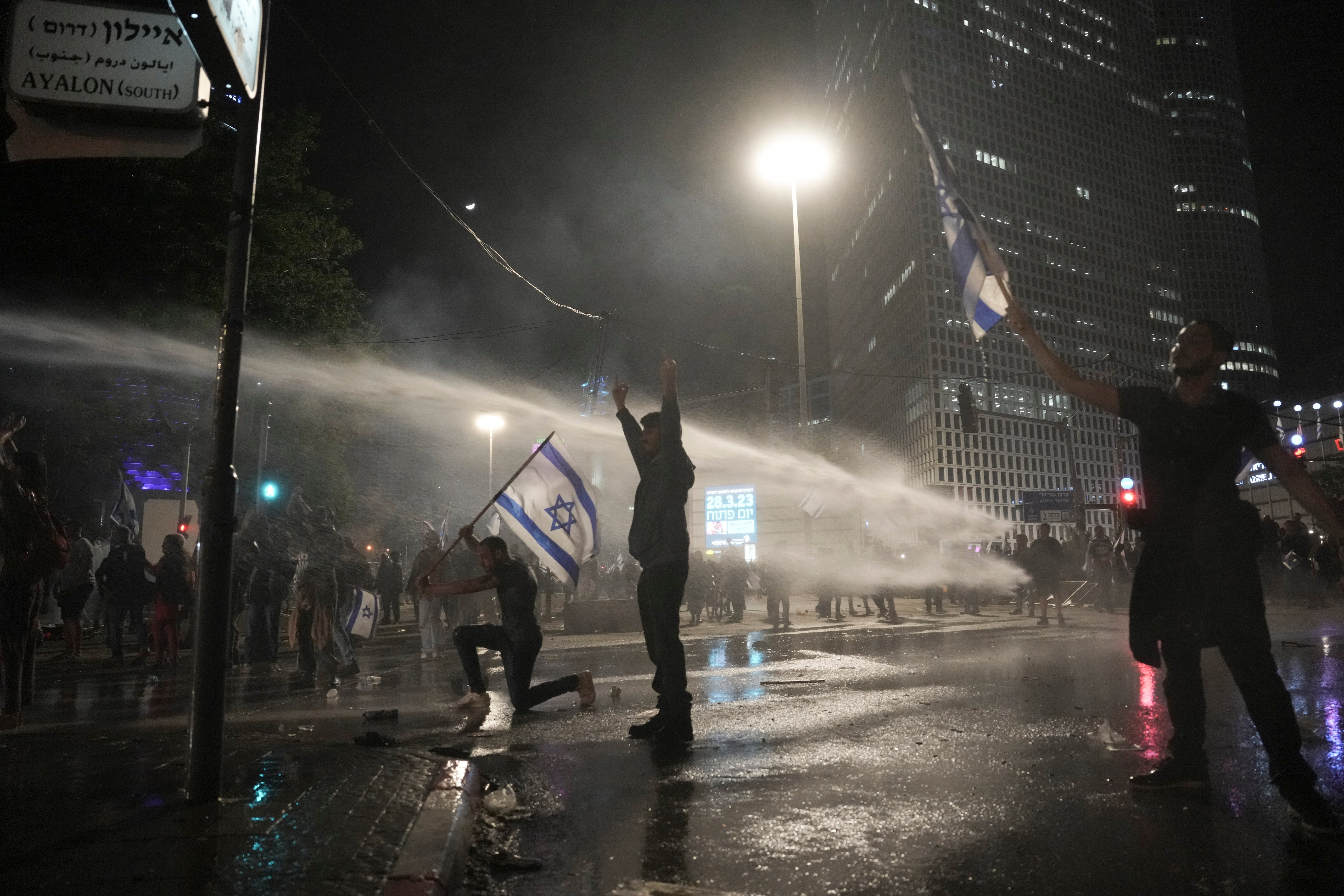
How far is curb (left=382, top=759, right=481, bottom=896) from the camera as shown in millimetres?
2766

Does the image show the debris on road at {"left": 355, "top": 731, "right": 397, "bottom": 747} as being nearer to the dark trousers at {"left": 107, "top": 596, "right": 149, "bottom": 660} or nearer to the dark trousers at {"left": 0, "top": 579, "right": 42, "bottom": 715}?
the dark trousers at {"left": 0, "top": 579, "right": 42, "bottom": 715}

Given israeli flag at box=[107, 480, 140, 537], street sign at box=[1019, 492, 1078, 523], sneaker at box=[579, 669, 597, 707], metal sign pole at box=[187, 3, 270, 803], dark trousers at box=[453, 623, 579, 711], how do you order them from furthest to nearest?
street sign at box=[1019, 492, 1078, 523] → israeli flag at box=[107, 480, 140, 537] → sneaker at box=[579, 669, 597, 707] → dark trousers at box=[453, 623, 579, 711] → metal sign pole at box=[187, 3, 270, 803]

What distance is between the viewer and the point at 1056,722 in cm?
586

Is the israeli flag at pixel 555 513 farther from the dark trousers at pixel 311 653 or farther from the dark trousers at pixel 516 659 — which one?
the dark trousers at pixel 311 653

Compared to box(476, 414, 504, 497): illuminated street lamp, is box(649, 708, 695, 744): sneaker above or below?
below

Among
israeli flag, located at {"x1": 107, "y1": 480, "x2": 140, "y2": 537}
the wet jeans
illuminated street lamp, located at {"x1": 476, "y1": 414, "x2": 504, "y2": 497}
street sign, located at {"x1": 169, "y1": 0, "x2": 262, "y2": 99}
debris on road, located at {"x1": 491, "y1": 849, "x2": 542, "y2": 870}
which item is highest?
illuminated street lamp, located at {"x1": 476, "y1": 414, "x2": 504, "y2": 497}

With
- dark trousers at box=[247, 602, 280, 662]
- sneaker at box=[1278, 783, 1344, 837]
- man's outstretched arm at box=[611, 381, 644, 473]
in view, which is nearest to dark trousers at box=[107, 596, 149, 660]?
dark trousers at box=[247, 602, 280, 662]

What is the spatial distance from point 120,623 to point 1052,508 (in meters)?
30.4

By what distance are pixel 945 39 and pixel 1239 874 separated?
121478 mm

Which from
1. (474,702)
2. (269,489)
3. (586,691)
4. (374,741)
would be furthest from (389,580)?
(374,741)

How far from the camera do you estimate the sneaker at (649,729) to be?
5609mm

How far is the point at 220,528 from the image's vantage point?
159 inches

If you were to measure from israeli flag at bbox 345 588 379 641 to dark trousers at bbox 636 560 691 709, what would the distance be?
675 cm

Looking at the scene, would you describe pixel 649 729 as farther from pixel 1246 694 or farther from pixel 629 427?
pixel 1246 694
